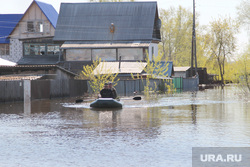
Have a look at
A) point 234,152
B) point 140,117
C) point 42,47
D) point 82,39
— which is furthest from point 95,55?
point 234,152

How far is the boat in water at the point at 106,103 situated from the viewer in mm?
28047

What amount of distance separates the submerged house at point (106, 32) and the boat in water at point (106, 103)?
3555 centimetres

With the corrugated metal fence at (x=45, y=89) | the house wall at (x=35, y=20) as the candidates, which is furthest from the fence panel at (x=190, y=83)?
the corrugated metal fence at (x=45, y=89)

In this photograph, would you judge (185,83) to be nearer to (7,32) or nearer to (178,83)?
(178,83)

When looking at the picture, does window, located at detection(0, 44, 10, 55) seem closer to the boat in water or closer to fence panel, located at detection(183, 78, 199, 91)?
fence panel, located at detection(183, 78, 199, 91)

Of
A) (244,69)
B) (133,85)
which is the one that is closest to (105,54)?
(133,85)

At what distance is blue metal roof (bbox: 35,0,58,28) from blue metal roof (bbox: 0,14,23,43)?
4708 millimetres

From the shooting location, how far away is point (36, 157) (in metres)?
12.2

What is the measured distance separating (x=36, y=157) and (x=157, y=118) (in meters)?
11.0

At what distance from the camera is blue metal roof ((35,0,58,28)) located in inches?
2787

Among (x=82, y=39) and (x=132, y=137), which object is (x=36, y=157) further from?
(x=82, y=39)

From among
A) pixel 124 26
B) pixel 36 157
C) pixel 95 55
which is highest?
pixel 124 26

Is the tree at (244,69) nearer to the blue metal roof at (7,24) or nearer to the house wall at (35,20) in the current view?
the house wall at (35,20)

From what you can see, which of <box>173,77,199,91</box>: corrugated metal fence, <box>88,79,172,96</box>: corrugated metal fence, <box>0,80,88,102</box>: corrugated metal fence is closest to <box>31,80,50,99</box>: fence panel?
<box>0,80,88,102</box>: corrugated metal fence
